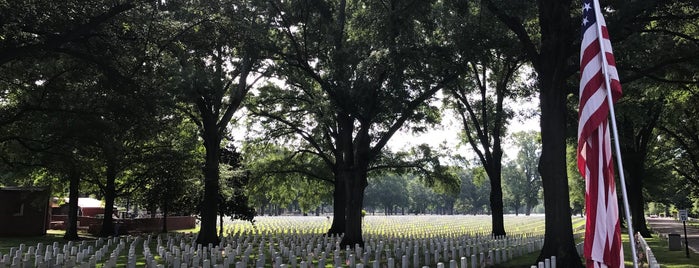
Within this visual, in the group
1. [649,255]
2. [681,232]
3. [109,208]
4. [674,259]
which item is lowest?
[681,232]

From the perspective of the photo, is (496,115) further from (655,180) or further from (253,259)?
(655,180)

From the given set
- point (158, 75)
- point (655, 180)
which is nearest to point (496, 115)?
point (158, 75)

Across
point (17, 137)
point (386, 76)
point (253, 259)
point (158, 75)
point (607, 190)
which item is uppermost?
point (386, 76)

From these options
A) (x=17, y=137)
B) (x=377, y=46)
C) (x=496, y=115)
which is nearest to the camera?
(x=17, y=137)

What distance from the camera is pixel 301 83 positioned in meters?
23.4

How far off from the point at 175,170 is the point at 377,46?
1439cm

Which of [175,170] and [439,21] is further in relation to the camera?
[175,170]

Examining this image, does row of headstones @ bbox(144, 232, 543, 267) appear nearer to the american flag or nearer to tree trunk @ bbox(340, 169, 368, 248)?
tree trunk @ bbox(340, 169, 368, 248)

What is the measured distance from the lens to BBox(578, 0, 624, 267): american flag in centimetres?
525

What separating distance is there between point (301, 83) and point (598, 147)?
18.9 metres

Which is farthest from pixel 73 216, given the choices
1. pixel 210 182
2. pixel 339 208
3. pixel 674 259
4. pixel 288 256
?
pixel 674 259

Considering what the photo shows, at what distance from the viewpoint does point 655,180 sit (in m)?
32.6

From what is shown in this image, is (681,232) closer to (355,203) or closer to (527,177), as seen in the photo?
(355,203)

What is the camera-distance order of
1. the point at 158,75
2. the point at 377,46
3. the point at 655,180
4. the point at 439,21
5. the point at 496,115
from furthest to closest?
the point at 655,180
the point at 496,115
the point at 377,46
the point at 439,21
the point at 158,75
